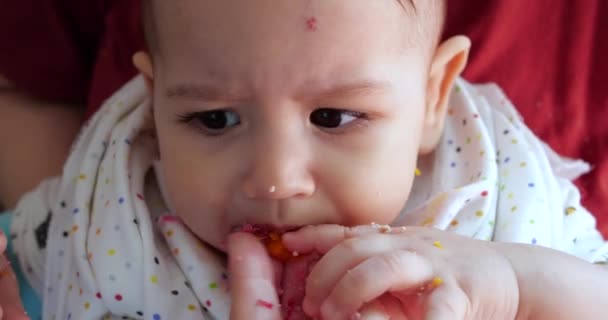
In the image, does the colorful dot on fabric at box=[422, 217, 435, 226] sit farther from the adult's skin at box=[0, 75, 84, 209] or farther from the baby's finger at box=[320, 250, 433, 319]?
the adult's skin at box=[0, 75, 84, 209]

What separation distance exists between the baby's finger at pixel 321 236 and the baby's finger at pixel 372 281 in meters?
0.06

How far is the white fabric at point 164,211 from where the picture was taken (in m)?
0.96

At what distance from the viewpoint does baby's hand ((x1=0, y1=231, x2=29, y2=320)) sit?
30.0 inches

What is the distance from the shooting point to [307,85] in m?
0.80

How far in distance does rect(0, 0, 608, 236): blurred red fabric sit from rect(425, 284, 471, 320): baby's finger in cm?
55

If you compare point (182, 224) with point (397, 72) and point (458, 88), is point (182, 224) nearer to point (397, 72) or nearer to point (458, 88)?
point (397, 72)

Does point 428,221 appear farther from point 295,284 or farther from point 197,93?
point 197,93

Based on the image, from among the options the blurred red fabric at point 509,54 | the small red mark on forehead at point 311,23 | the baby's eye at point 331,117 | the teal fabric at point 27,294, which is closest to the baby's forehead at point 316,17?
the small red mark on forehead at point 311,23

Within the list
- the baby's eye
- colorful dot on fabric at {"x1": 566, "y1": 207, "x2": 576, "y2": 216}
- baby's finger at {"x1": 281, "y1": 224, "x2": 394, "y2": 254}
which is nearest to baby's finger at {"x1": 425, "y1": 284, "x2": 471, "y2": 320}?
baby's finger at {"x1": 281, "y1": 224, "x2": 394, "y2": 254}

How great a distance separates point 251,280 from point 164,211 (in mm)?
303

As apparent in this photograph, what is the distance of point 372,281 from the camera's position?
0.72m

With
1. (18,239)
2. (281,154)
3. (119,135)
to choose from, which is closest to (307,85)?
(281,154)

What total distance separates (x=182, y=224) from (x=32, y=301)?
296 millimetres

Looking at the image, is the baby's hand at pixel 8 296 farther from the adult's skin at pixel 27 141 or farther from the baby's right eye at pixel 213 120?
the adult's skin at pixel 27 141
